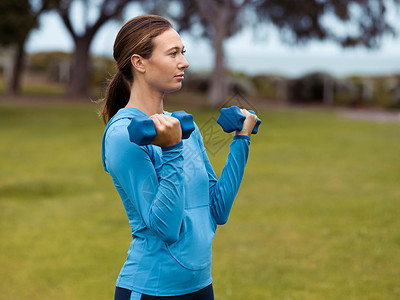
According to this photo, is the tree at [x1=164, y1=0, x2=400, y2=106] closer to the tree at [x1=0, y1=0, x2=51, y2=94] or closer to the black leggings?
the tree at [x1=0, y1=0, x2=51, y2=94]

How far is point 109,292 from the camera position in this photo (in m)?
5.78

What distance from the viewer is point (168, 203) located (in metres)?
1.81

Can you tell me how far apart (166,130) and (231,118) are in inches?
19.0

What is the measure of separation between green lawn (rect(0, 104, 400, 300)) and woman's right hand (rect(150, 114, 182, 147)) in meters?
0.40

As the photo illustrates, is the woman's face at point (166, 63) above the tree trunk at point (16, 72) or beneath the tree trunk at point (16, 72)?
above

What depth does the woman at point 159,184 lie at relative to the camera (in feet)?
6.06

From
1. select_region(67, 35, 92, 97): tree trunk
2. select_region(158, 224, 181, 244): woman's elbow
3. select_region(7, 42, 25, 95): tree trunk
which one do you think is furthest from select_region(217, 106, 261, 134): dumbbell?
select_region(7, 42, 25, 95): tree trunk

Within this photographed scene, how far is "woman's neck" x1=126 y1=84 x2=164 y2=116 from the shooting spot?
206cm

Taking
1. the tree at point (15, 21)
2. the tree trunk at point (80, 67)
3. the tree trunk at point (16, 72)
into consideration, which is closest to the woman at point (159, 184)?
the tree at point (15, 21)

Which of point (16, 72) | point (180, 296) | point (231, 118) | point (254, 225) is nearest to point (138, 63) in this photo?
point (231, 118)

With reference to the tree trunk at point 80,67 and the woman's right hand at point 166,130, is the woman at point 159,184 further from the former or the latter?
the tree trunk at point 80,67

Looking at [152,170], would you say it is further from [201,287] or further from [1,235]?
[1,235]

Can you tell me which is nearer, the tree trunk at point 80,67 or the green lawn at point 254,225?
the green lawn at point 254,225

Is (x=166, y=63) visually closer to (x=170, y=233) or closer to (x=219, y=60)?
(x=170, y=233)
